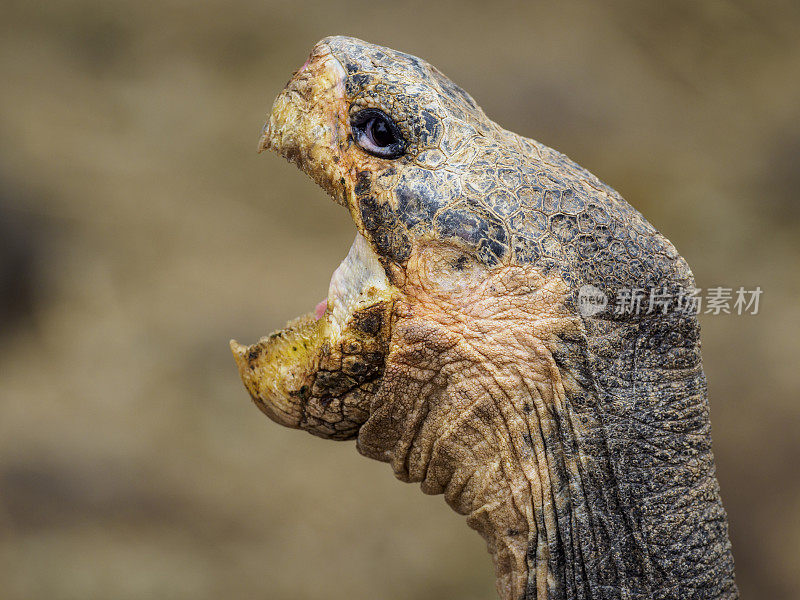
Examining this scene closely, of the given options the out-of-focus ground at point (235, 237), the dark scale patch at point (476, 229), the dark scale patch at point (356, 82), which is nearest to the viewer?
the dark scale patch at point (476, 229)

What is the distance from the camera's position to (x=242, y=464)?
13.6 feet

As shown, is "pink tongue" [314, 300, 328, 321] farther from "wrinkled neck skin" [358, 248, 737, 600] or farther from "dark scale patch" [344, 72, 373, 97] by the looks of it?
"dark scale patch" [344, 72, 373, 97]

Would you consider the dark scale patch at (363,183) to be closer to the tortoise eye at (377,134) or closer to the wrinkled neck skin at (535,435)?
the tortoise eye at (377,134)

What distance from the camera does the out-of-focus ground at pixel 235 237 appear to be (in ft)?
13.3

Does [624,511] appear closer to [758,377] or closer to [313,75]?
[313,75]

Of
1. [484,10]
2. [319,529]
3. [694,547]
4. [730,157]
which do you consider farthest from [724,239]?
[694,547]

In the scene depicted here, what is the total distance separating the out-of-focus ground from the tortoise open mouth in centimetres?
239

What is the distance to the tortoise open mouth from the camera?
158 centimetres

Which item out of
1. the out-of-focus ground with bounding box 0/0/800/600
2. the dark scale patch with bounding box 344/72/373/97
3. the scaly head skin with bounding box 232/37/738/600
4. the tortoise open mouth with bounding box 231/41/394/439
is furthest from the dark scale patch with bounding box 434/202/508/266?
the out-of-focus ground with bounding box 0/0/800/600

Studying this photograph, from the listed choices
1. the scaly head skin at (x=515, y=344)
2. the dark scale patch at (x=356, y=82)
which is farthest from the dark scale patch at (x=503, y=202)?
the dark scale patch at (x=356, y=82)

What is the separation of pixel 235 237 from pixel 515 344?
301 centimetres

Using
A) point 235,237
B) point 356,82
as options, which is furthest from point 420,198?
point 235,237

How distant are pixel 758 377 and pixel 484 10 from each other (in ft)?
7.22

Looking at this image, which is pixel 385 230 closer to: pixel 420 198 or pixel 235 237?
pixel 420 198
